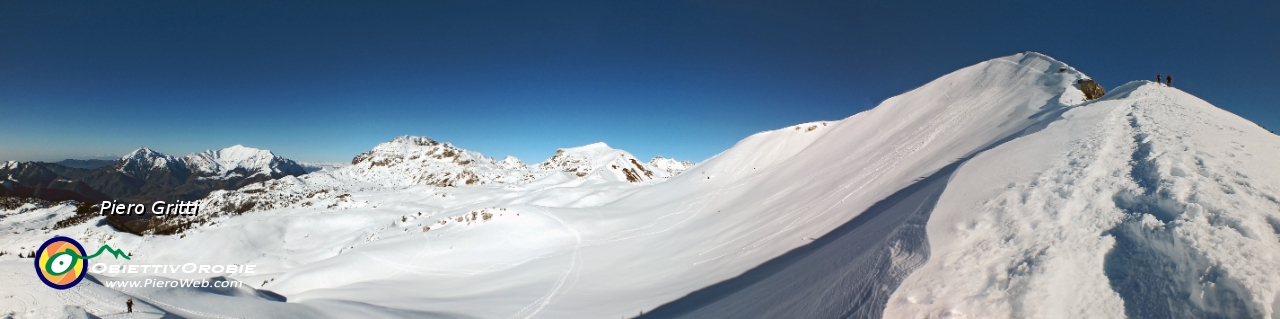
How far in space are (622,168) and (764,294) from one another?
231 ft

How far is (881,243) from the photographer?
642 cm

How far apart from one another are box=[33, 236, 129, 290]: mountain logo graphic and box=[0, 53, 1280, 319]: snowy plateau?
37 cm

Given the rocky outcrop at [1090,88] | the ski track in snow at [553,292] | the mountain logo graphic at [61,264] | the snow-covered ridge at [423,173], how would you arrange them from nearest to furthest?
the mountain logo graphic at [61,264], the ski track in snow at [553,292], the rocky outcrop at [1090,88], the snow-covered ridge at [423,173]

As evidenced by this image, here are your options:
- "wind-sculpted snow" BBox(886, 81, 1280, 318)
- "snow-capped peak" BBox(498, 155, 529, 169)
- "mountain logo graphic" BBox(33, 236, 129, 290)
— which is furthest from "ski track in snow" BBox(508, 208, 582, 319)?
"snow-capped peak" BBox(498, 155, 529, 169)

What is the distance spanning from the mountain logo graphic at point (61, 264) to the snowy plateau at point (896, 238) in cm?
37

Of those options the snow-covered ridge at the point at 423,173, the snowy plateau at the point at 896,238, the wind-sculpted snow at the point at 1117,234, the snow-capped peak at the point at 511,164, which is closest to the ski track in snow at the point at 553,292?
the snowy plateau at the point at 896,238

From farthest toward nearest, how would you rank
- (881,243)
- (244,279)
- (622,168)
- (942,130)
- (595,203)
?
(622,168)
(595,203)
(244,279)
(942,130)
(881,243)

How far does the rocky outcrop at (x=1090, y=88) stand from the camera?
15.1 m

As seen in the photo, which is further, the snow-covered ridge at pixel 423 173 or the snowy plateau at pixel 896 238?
the snow-covered ridge at pixel 423 173

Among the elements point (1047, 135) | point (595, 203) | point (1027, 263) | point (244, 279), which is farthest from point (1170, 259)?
point (244, 279)

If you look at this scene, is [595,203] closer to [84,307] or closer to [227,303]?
[227,303]

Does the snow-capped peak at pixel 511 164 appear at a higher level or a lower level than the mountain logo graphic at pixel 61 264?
higher

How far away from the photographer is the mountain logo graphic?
11539 mm

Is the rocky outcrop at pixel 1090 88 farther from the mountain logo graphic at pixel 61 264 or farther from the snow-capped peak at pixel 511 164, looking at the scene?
the snow-capped peak at pixel 511 164
